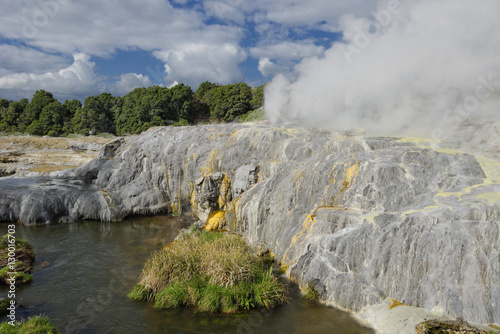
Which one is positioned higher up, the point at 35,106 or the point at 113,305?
the point at 35,106

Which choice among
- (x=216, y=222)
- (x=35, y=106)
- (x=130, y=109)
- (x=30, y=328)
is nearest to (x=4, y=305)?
(x=30, y=328)

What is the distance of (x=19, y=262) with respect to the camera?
13.6 metres

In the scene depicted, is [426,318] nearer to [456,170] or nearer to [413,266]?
[413,266]

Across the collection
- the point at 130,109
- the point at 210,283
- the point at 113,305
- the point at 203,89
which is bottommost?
the point at 113,305

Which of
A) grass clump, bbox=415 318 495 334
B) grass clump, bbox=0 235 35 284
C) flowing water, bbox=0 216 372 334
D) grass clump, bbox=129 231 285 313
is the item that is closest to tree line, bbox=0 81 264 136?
flowing water, bbox=0 216 372 334

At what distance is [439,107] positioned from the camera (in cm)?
1845

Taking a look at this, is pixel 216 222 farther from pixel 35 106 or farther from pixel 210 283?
pixel 35 106

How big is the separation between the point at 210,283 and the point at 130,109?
4979 cm

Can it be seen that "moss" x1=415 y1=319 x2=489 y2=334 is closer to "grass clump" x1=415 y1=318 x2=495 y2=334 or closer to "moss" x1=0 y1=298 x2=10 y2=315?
"grass clump" x1=415 y1=318 x2=495 y2=334

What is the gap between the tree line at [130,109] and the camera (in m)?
49.2

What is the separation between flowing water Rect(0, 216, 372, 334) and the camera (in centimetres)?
995

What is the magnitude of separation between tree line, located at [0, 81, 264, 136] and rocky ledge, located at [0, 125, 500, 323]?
25854 millimetres

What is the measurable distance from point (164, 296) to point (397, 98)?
17.6 meters

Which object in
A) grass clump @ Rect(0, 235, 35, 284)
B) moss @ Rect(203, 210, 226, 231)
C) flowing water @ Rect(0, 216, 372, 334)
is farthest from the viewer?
moss @ Rect(203, 210, 226, 231)
